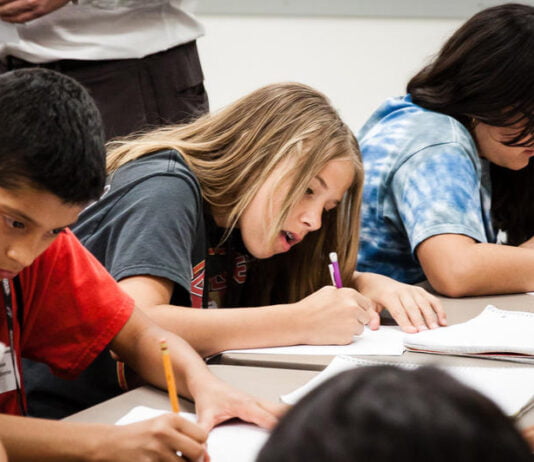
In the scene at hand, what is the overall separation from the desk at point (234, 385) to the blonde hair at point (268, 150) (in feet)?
1.26

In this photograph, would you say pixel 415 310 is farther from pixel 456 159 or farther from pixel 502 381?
pixel 456 159

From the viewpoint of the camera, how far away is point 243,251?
5.32 ft

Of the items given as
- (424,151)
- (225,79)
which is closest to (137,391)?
(424,151)

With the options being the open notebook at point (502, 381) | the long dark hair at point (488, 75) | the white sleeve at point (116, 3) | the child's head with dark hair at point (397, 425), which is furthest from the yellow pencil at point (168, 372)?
the white sleeve at point (116, 3)

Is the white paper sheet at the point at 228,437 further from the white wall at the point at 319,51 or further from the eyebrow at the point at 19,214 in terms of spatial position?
the white wall at the point at 319,51

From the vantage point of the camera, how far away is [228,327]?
1241 mm

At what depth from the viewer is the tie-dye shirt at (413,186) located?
1.65 metres

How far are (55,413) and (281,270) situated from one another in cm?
59

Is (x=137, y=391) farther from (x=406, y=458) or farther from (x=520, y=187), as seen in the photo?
(x=520, y=187)

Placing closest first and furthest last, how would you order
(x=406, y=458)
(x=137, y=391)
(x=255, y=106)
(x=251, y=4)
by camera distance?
1. (x=406, y=458)
2. (x=137, y=391)
3. (x=255, y=106)
4. (x=251, y=4)

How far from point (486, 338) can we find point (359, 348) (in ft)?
0.66

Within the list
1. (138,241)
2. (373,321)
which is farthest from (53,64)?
(373,321)

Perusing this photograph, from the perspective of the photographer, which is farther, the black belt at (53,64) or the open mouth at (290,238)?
the black belt at (53,64)

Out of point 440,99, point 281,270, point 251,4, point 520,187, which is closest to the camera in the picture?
point 281,270
